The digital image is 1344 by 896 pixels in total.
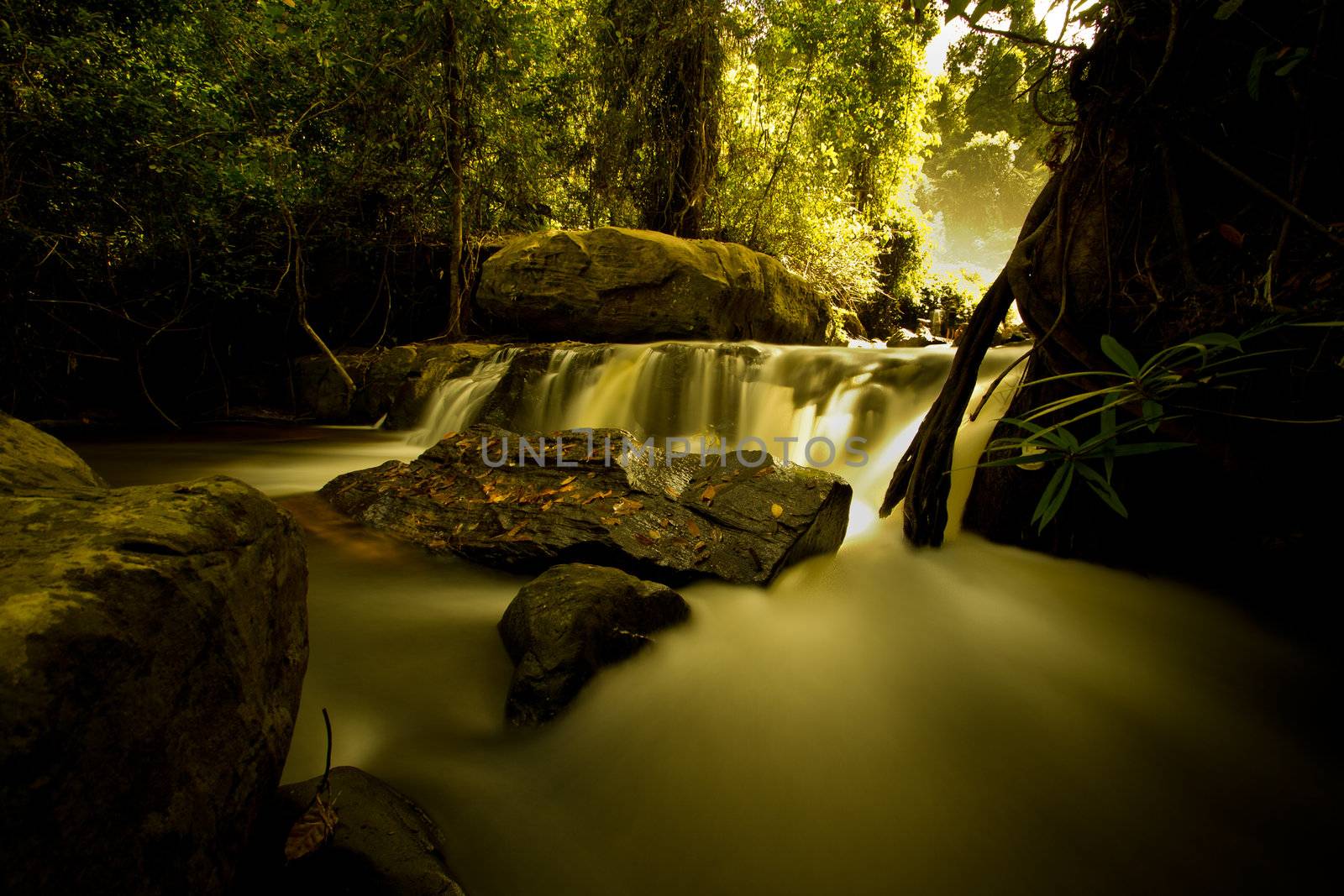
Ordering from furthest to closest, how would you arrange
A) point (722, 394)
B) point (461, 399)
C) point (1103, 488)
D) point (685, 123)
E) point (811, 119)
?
point (811, 119) < point (685, 123) < point (461, 399) < point (722, 394) < point (1103, 488)

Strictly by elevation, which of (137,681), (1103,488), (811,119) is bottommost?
(137,681)

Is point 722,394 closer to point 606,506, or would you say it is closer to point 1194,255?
point 606,506

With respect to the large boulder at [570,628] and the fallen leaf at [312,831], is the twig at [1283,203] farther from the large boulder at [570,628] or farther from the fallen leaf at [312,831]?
the fallen leaf at [312,831]

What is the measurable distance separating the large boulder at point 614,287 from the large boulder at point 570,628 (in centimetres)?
548

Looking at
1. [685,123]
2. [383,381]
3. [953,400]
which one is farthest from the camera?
[685,123]

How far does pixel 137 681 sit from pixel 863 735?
6.28ft

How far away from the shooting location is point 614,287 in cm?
698

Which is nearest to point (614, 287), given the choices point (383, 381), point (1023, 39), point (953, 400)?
point (383, 381)

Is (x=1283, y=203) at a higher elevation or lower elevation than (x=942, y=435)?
higher

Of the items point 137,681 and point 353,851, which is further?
point 353,851

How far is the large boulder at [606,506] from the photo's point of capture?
2.63 meters

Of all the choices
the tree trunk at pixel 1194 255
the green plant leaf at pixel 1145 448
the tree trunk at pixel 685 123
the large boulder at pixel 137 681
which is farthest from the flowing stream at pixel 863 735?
the tree trunk at pixel 685 123

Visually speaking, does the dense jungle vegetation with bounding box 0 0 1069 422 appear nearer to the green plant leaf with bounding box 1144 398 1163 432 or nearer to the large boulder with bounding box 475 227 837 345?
the large boulder with bounding box 475 227 837 345

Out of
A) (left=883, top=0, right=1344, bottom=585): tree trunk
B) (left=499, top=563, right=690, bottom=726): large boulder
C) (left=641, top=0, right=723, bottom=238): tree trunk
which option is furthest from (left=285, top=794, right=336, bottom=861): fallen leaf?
(left=641, top=0, right=723, bottom=238): tree trunk
